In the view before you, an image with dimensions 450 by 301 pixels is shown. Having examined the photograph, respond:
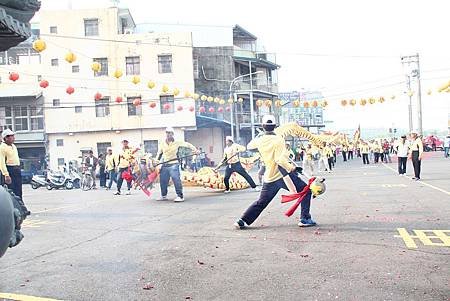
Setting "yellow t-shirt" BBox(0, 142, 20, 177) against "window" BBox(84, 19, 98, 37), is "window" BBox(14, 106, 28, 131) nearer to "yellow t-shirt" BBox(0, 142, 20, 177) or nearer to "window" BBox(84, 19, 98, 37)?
"window" BBox(84, 19, 98, 37)

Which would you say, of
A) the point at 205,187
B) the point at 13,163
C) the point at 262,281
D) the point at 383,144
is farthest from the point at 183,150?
the point at 383,144

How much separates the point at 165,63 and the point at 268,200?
104 ft

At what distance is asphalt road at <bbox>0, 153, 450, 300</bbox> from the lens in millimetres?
4688

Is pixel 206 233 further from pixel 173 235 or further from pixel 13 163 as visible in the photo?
pixel 13 163

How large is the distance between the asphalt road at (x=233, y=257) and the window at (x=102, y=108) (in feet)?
94.6

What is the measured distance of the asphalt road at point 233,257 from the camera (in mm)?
4688

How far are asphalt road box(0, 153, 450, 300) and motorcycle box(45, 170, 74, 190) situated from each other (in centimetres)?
1368

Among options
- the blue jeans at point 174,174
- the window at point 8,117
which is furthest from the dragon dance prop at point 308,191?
the window at point 8,117

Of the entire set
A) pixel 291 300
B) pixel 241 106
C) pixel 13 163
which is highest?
pixel 241 106

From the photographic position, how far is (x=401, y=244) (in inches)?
250

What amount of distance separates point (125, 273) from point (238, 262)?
1272 millimetres

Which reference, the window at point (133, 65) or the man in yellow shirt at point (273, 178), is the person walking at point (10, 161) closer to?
the man in yellow shirt at point (273, 178)

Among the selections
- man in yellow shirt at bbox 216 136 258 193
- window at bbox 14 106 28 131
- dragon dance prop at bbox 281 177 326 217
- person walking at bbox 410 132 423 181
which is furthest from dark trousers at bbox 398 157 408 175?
window at bbox 14 106 28 131

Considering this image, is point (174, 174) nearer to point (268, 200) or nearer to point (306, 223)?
point (268, 200)
